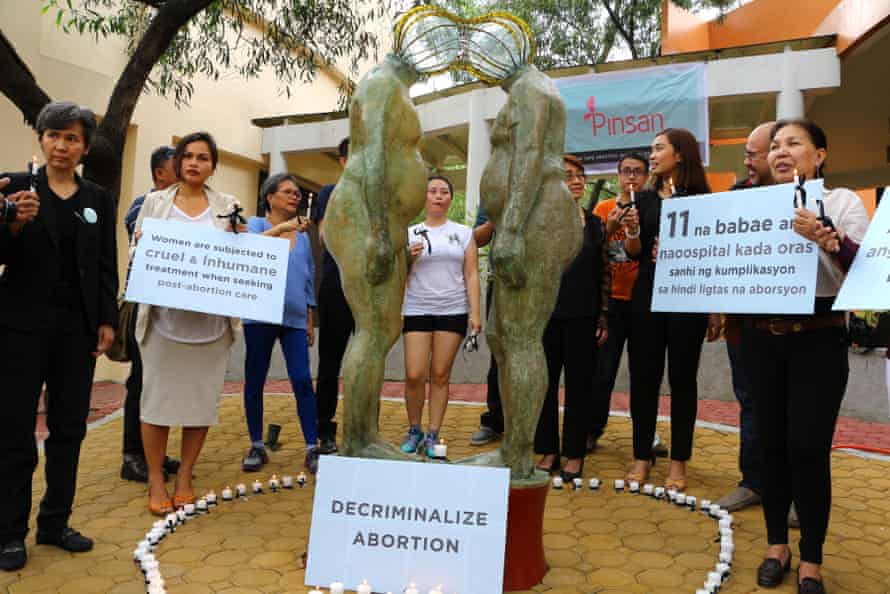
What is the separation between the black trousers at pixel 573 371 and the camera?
12.9ft

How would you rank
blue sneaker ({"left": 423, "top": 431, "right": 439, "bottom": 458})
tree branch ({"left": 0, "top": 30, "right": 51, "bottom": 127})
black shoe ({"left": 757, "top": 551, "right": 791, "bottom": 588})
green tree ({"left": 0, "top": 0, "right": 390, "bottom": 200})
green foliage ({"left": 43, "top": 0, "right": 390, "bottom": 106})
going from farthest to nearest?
1. green foliage ({"left": 43, "top": 0, "right": 390, "bottom": 106})
2. green tree ({"left": 0, "top": 0, "right": 390, "bottom": 200})
3. tree branch ({"left": 0, "top": 30, "right": 51, "bottom": 127})
4. blue sneaker ({"left": 423, "top": 431, "right": 439, "bottom": 458})
5. black shoe ({"left": 757, "top": 551, "right": 791, "bottom": 588})

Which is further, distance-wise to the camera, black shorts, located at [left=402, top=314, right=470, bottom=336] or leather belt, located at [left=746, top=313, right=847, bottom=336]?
black shorts, located at [left=402, top=314, right=470, bottom=336]

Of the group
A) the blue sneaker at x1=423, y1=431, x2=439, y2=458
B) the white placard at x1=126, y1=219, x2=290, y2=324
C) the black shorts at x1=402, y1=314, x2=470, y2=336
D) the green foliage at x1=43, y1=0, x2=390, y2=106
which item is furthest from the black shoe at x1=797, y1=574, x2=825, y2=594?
the green foliage at x1=43, y1=0, x2=390, y2=106

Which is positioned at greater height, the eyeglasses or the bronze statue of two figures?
the eyeglasses

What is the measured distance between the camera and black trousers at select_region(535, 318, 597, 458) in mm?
3920

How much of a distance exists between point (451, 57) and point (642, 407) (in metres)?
2.10

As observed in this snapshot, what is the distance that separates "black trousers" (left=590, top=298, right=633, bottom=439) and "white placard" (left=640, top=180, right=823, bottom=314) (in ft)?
2.39

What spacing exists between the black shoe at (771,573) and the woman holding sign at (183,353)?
2.55 metres

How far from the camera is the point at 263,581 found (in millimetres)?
2697

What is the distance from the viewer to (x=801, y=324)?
263 cm

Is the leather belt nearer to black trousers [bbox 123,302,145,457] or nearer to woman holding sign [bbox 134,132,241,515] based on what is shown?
woman holding sign [bbox 134,132,241,515]

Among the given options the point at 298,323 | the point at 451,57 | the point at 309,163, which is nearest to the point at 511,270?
the point at 451,57

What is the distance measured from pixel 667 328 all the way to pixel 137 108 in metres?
7.69

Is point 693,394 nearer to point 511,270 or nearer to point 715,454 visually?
point 715,454
